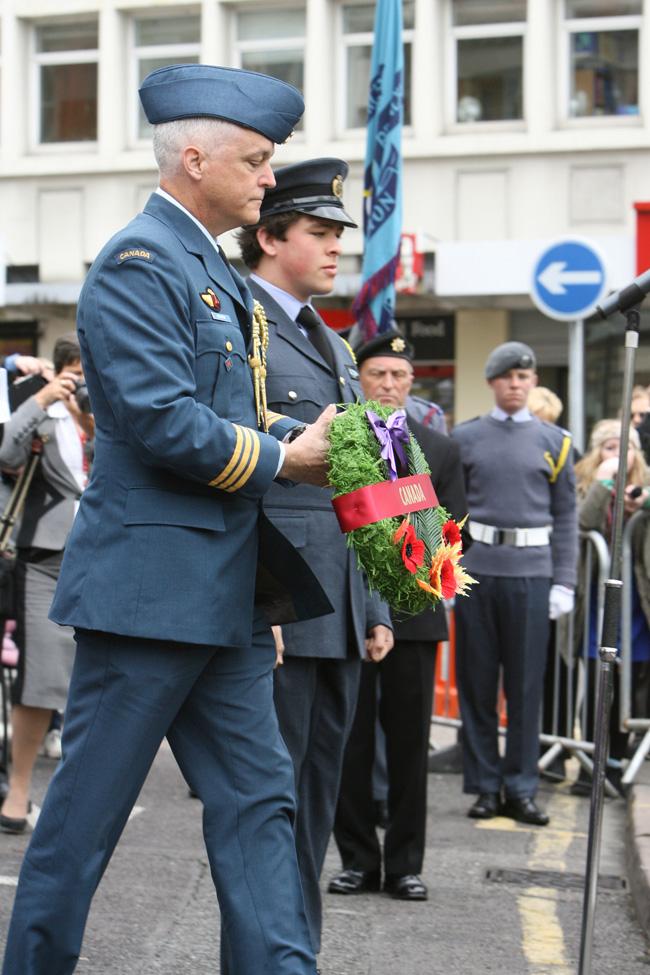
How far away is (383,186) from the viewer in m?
9.27

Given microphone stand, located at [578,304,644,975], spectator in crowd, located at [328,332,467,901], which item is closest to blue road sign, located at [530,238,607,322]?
spectator in crowd, located at [328,332,467,901]

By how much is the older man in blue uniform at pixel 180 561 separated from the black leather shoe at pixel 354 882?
2.34 metres

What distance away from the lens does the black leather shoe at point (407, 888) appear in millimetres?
5953

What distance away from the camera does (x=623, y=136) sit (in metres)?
20.0

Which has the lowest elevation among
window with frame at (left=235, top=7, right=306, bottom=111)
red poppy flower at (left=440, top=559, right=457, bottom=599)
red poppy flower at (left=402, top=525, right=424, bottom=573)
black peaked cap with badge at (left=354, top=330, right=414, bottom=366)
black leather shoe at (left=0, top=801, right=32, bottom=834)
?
black leather shoe at (left=0, top=801, right=32, bottom=834)

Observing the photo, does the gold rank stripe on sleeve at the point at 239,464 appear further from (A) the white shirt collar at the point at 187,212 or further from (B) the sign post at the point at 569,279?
(B) the sign post at the point at 569,279

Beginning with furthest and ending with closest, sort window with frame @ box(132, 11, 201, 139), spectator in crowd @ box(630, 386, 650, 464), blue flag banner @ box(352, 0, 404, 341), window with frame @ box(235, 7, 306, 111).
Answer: window with frame @ box(132, 11, 201, 139), window with frame @ box(235, 7, 306, 111), spectator in crowd @ box(630, 386, 650, 464), blue flag banner @ box(352, 0, 404, 341)

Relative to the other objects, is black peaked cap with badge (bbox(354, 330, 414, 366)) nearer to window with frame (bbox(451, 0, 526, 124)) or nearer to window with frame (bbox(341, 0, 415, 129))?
window with frame (bbox(451, 0, 526, 124))

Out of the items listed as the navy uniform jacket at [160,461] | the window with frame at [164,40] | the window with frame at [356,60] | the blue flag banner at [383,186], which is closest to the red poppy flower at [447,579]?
the navy uniform jacket at [160,461]

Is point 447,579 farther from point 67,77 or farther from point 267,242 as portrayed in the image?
point 67,77

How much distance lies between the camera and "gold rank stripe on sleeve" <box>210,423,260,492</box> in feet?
11.5

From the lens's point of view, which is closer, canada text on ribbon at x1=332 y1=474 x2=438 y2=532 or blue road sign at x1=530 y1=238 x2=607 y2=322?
canada text on ribbon at x1=332 y1=474 x2=438 y2=532

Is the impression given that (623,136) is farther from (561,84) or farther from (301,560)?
(301,560)

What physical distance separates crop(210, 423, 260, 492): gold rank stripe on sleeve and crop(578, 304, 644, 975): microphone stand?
50.0 inches
